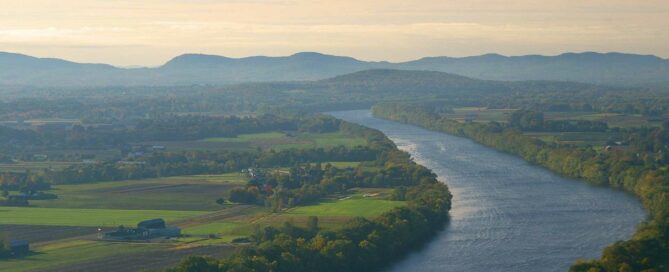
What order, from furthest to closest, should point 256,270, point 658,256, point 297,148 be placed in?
point 297,148, point 658,256, point 256,270

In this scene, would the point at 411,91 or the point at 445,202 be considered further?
the point at 411,91

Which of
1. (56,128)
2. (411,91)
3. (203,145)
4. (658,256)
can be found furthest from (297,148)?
(411,91)

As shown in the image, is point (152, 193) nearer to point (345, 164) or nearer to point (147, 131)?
point (345, 164)

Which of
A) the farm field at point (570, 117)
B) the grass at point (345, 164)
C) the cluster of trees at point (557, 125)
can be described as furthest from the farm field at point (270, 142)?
the farm field at point (570, 117)

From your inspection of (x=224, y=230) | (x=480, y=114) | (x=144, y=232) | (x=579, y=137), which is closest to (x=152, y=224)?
(x=144, y=232)

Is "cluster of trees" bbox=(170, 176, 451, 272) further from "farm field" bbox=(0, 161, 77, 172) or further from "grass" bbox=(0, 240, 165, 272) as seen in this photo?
"farm field" bbox=(0, 161, 77, 172)

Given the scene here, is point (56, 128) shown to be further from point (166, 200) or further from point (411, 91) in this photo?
point (411, 91)

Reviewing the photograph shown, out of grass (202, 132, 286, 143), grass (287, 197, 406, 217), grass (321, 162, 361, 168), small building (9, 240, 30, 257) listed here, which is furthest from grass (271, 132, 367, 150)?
small building (9, 240, 30, 257)
